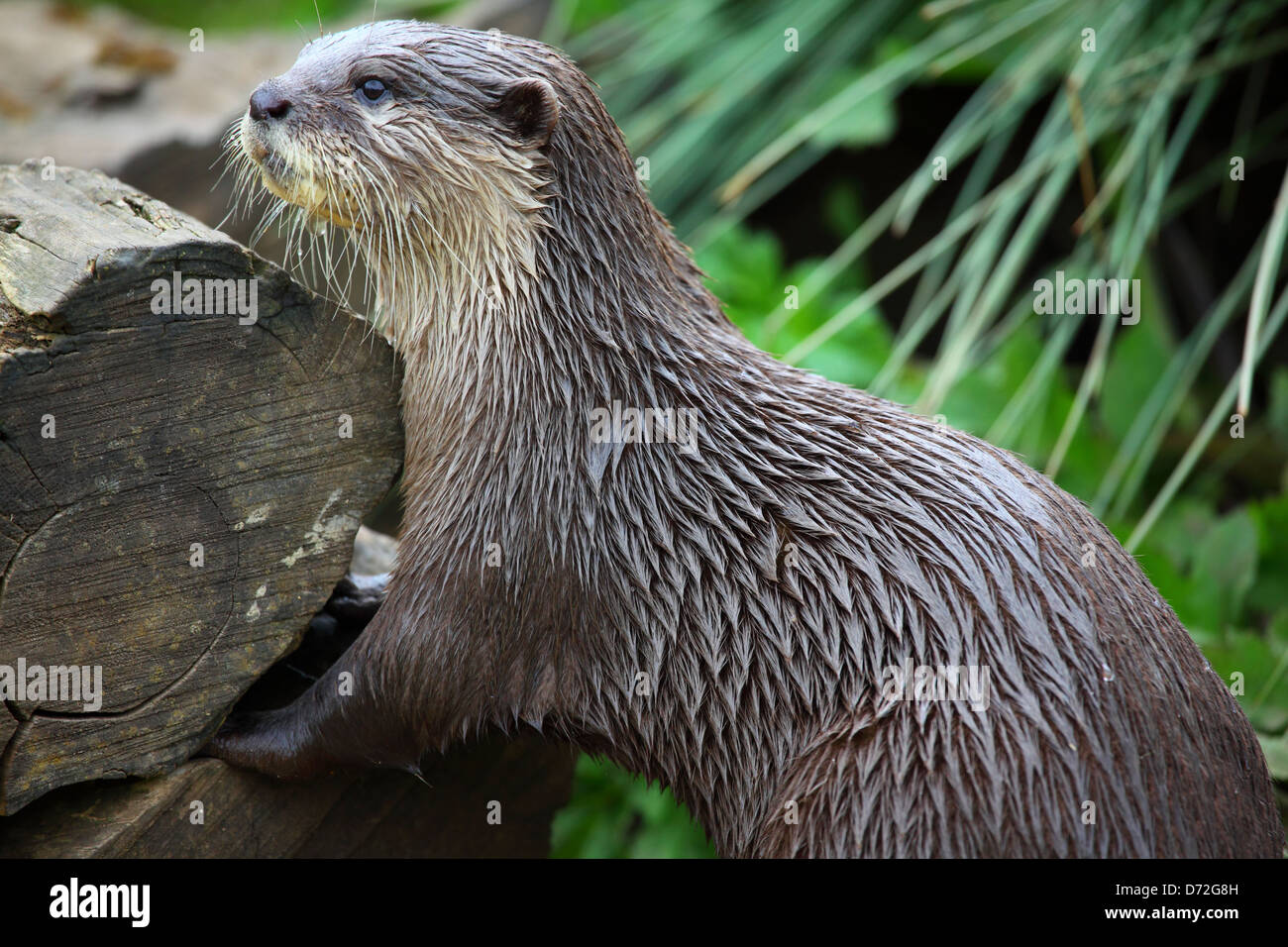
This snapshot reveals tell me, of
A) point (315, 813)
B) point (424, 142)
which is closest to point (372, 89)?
point (424, 142)

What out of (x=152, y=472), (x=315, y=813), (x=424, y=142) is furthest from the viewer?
(x=315, y=813)

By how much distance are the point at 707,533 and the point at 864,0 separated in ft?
9.36

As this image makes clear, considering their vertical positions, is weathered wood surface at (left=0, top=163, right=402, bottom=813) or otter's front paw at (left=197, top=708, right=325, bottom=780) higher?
weathered wood surface at (left=0, top=163, right=402, bottom=813)

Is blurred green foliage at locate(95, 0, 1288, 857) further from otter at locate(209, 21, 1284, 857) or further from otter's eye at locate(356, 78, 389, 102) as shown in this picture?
otter's eye at locate(356, 78, 389, 102)

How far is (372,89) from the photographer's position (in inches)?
77.9

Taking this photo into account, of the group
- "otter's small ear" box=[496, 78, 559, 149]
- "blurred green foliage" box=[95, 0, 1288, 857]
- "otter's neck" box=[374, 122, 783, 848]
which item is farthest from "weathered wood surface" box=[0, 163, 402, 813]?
"blurred green foliage" box=[95, 0, 1288, 857]

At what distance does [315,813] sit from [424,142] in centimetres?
122

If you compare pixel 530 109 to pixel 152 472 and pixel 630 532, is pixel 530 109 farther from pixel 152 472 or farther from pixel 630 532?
pixel 152 472

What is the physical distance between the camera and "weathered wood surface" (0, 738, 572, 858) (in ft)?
6.45

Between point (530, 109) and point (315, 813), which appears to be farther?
point (315, 813)

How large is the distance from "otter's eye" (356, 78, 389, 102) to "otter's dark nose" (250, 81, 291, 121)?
120 mm

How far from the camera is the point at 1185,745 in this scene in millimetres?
1733

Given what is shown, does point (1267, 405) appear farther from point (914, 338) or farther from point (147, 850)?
point (147, 850)
